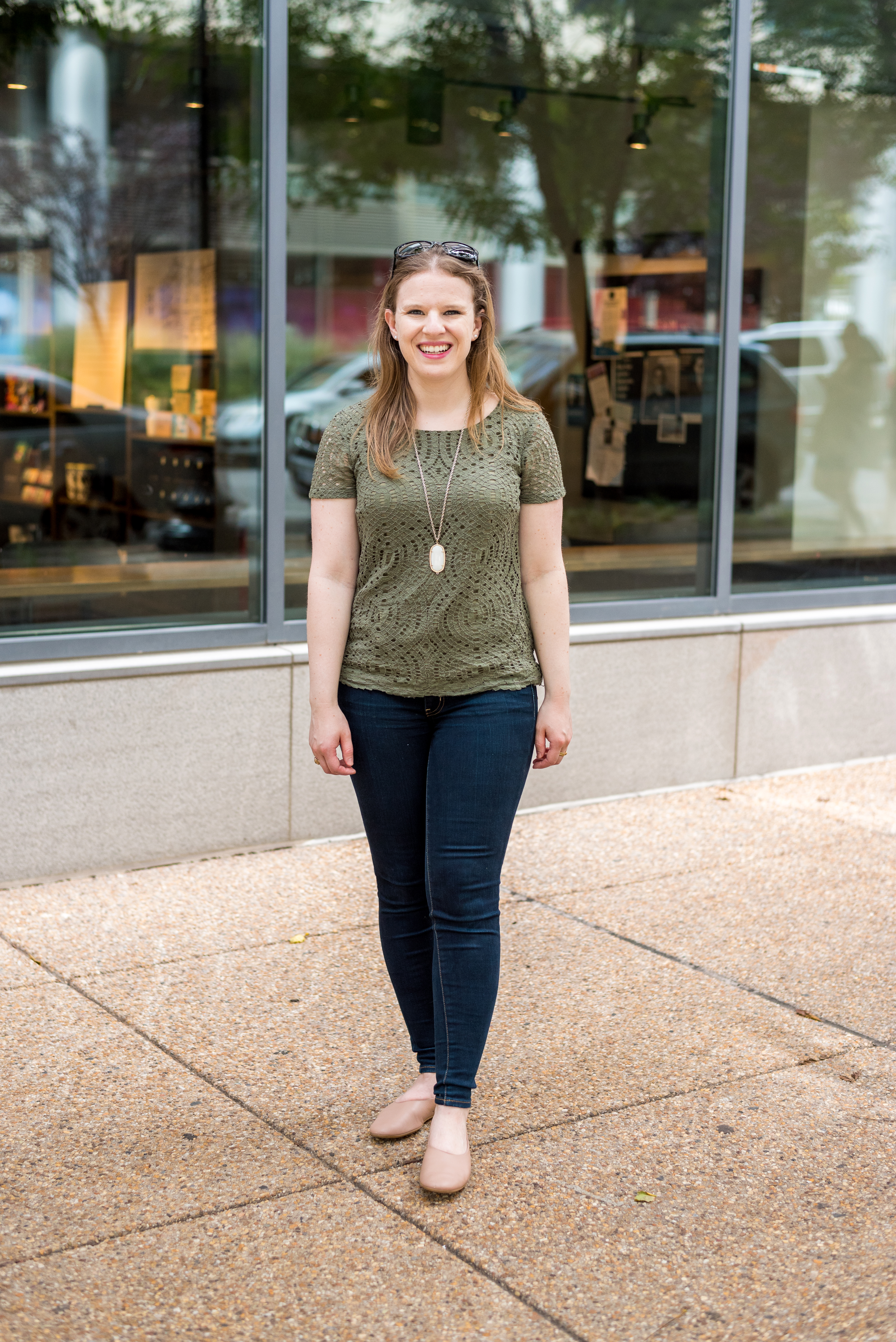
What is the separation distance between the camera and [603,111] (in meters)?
10.2

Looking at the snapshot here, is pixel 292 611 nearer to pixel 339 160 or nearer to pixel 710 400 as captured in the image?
pixel 710 400

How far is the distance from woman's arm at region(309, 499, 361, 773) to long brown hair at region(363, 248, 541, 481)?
0.14m

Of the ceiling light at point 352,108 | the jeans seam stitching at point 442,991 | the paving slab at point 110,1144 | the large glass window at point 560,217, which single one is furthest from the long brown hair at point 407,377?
the ceiling light at point 352,108

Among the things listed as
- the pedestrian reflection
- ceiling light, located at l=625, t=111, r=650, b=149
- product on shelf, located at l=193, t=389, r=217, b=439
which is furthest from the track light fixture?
product on shelf, located at l=193, t=389, r=217, b=439

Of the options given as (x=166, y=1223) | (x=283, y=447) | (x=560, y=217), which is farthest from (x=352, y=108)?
(x=166, y=1223)

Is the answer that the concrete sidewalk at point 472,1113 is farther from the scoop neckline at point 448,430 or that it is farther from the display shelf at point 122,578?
the scoop neckline at point 448,430

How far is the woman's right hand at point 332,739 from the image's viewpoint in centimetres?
318

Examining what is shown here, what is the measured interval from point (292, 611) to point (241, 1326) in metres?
3.46

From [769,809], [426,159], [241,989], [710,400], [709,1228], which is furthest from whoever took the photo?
[426,159]

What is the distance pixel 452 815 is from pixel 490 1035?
1.13 m

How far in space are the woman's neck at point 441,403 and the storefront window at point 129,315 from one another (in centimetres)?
262

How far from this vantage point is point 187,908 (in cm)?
499

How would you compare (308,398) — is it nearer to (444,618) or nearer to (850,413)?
(850,413)

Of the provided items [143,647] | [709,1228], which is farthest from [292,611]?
[709,1228]
